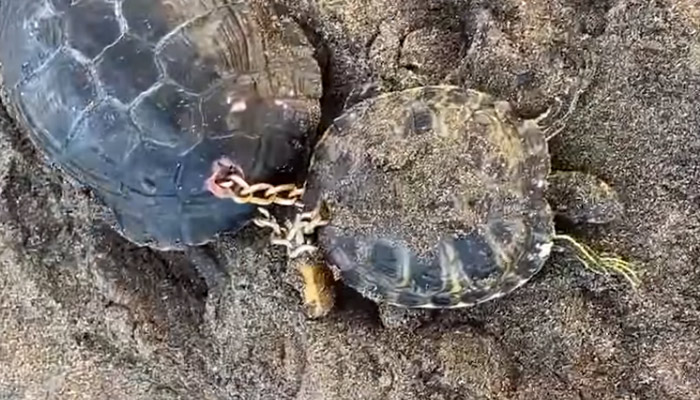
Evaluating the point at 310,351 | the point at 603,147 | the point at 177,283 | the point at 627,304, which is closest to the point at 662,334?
the point at 627,304

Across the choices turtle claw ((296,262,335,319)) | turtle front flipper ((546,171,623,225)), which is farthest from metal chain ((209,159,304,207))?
turtle front flipper ((546,171,623,225))

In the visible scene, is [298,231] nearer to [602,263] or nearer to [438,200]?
[438,200]

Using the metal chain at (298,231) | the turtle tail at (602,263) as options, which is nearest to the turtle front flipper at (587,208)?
the turtle tail at (602,263)

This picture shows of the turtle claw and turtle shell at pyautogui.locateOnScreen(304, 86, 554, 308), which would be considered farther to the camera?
the turtle claw

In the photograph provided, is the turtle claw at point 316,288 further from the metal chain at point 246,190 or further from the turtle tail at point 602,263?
the turtle tail at point 602,263

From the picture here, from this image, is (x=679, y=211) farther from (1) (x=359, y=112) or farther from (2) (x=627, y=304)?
(1) (x=359, y=112)

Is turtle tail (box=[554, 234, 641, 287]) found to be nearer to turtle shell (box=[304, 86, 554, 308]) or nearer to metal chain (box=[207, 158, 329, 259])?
turtle shell (box=[304, 86, 554, 308])

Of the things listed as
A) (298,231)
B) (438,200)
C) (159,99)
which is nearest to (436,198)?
(438,200)
